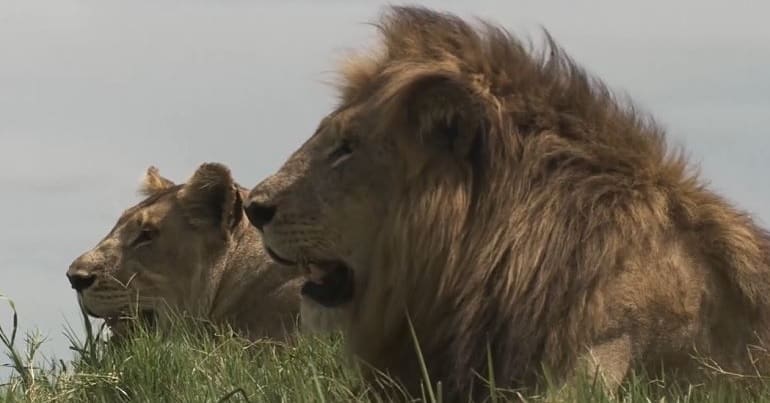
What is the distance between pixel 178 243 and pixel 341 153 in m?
3.69

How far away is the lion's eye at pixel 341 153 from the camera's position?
494 cm

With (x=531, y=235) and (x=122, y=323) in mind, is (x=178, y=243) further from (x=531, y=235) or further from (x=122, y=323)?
(x=531, y=235)

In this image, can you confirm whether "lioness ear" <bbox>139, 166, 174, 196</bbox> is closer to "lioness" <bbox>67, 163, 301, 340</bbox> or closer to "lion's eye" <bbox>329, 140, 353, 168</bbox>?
"lioness" <bbox>67, 163, 301, 340</bbox>

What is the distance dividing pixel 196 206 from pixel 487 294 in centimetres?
390

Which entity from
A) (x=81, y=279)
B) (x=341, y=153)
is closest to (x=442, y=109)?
(x=341, y=153)

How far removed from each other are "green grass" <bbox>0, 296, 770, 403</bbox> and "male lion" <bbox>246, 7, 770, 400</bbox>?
6.3 inches

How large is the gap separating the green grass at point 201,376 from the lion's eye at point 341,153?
2.00 feet

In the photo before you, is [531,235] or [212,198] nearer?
[531,235]

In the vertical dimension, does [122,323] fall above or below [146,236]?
below

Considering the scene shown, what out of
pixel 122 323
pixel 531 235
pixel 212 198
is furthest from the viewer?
pixel 212 198

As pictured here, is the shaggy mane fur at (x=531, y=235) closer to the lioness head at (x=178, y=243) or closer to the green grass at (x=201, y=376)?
the green grass at (x=201, y=376)

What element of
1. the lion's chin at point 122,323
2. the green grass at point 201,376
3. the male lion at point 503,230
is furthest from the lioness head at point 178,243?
the male lion at point 503,230

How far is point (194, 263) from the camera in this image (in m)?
8.52

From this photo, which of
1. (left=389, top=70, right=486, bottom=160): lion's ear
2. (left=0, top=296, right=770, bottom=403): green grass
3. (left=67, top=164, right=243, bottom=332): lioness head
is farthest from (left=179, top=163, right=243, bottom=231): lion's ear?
(left=389, top=70, right=486, bottom=160): lion's ear
